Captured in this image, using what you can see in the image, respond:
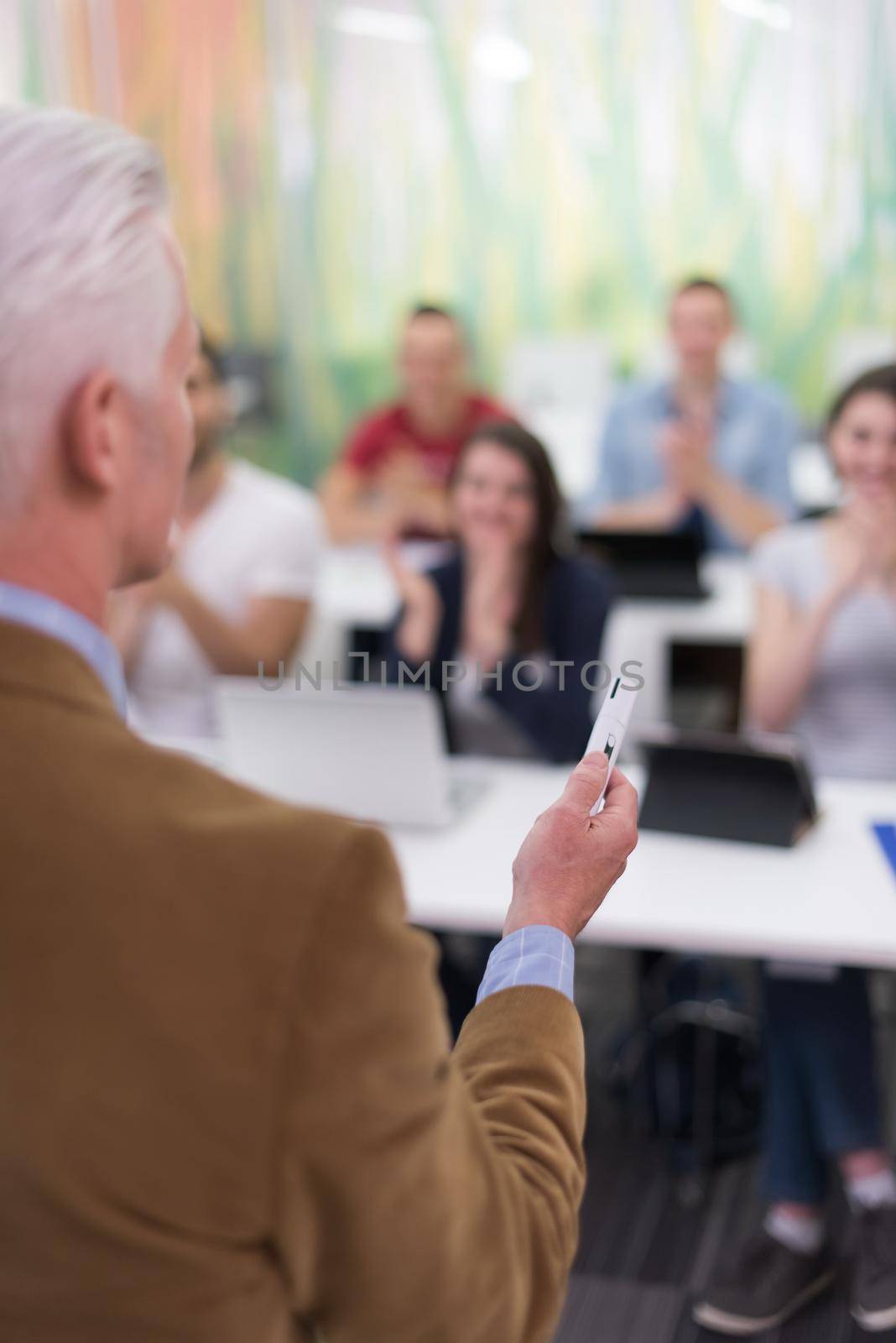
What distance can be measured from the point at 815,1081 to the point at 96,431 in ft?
5.34

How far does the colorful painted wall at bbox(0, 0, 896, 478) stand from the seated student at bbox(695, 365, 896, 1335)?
3.38m

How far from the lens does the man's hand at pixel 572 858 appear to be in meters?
0.78

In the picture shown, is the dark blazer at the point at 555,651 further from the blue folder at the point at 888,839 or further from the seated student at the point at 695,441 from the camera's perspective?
the seated student at the point at 695,441

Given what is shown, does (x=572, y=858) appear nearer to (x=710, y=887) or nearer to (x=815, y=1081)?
(x=710, y=887)

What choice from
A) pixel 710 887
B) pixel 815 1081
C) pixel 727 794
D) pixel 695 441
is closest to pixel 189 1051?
pixel 710 887

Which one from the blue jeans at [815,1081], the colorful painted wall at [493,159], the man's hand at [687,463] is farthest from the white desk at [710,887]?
the colorful painted wall at [493,159]

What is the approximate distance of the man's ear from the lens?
2.03ft

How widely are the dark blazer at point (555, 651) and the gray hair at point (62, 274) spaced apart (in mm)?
1204

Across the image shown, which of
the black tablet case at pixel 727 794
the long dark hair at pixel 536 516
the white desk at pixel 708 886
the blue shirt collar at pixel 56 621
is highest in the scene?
the blue shirt collar at pixel 56 621

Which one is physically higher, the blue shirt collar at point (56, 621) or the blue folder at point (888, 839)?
the blue shirt collar at point (56, 621)

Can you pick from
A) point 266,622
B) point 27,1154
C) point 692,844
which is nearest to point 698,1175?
point 692,844

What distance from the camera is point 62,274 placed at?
609 millimetres

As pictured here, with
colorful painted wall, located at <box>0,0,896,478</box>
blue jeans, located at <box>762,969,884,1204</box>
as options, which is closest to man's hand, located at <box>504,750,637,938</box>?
blue jeans, located at <box>762,969,884,1204</box>

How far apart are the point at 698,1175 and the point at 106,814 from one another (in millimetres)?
1849
